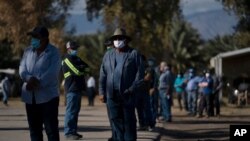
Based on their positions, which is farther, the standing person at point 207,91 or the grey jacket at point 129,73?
the standing person at point 207,91

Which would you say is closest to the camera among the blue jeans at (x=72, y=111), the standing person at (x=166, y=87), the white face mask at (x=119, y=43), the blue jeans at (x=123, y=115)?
the blue jeans at (x=123, y=115)

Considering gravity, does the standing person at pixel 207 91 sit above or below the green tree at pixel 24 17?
below

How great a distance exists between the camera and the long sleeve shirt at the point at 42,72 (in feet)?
35.2

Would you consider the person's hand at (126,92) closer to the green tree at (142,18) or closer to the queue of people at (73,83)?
the queue of people at (73,83)

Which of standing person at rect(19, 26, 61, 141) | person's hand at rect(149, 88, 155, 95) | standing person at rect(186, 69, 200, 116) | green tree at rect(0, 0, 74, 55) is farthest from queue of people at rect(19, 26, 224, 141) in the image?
green tree at rect(0, 0, 74, 55)

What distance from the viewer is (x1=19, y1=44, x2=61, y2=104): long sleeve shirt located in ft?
35.2

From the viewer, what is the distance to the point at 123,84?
11961 millimetres

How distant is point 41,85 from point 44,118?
0.47 m

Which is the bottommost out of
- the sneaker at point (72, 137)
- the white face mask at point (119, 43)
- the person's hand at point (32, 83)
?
the sneaker at point (72, 137)

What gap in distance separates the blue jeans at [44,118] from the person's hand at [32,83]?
0.89 ft

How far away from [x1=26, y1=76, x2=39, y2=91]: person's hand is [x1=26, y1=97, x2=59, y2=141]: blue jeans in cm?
27

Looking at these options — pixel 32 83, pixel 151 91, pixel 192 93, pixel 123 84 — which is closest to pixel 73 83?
pixel 123 84

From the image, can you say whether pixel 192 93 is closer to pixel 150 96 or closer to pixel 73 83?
pixel 150 96

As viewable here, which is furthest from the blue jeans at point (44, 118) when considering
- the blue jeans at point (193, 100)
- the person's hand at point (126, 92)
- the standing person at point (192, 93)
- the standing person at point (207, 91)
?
the blue jeans at point (193, 100)
